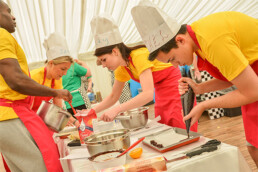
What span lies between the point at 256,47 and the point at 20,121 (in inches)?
52.3

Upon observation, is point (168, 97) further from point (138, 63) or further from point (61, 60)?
point (61, 60)

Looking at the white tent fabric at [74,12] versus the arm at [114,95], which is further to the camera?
the white tent fabric at [74,12]

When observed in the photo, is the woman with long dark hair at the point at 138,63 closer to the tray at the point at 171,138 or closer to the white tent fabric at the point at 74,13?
the tray at the point at 171,138

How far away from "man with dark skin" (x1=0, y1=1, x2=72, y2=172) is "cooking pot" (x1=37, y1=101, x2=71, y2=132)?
79 mm

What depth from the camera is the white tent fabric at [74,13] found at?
3.70 metres

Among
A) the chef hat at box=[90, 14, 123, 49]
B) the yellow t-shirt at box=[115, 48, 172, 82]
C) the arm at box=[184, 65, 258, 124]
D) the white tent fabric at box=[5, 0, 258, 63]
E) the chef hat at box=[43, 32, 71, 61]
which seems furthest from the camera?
the white tent fabric at box=[5, 0, 258, 63]

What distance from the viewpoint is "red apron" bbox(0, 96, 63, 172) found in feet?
4.43

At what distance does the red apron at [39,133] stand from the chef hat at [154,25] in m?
0.85

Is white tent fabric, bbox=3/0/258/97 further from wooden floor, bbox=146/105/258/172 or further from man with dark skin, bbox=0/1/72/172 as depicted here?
wooden floor, bbox=146/105/258/172

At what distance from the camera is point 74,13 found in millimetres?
4184

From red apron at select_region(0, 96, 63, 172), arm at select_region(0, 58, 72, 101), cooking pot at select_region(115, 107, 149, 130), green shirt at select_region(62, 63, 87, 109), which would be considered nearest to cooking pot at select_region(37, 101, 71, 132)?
red apron at select_region(0, 96, 63, 172)

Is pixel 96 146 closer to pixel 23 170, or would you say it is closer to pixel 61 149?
pixel 23 170

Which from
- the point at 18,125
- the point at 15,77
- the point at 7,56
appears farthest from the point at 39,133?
the point at 7,56

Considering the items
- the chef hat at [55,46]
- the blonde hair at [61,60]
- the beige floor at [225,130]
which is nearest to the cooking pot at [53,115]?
the blonde hair at [61,60]
